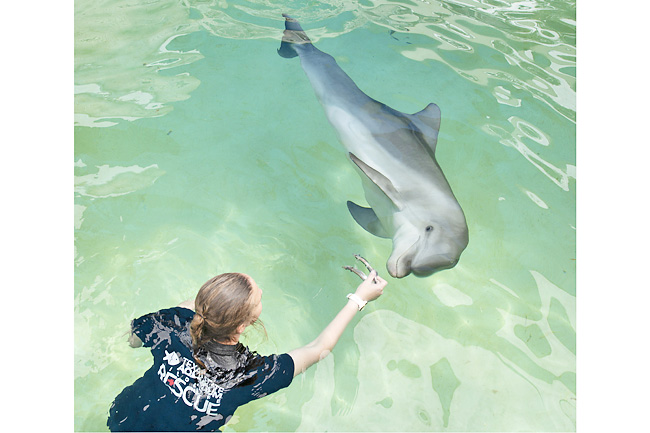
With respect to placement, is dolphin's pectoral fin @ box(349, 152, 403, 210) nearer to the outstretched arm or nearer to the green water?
the green water

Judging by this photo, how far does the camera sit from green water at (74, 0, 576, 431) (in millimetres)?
3436

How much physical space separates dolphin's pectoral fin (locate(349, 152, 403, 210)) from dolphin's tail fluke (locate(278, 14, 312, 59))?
5.96ft

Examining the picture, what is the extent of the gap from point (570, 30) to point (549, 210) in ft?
10.1

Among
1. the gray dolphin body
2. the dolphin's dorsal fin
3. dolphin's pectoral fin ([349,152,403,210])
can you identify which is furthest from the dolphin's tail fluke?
dolphin's pectoral fin ([349,152,403,210])

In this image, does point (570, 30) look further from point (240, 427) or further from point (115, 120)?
point (240, 427)

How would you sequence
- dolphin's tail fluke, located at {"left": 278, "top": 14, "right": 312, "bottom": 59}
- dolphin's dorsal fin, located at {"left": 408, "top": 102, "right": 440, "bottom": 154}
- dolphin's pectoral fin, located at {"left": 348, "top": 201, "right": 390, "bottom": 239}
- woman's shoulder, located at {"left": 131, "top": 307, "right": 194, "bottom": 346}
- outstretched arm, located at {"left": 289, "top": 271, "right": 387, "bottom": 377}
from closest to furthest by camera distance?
woman's shoulder, located at {"left": 131, "top": 307, "right": 194, "bottom": 346} → outstretched arm, located at {"left": 289, "top": 271, "right": 387, "bottom": 377} → dolphin's pectoral fin, located at {"left": 348, "top": 201, "right": 390, "bottom": 239} → dolphin's dorsal fin, located at {"left": 408, "top": 102, "right": 440, "bottom": 154} → dolphin's tail fluke, located at {"left": 278, "top": 14, "right": 312, "bottom": 59}

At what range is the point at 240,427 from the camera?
3.15 meters

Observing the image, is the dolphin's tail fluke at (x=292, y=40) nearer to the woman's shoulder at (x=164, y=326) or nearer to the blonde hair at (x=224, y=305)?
the woman's shoulder at (x=164, y=326)

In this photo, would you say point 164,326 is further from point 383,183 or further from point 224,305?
point 383,183

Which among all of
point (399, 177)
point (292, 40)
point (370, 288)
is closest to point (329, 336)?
point (370, 288)

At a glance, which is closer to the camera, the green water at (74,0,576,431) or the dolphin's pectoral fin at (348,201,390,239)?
the green water at (74,0,576,431)

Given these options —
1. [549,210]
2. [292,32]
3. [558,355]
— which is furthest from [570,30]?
[558,355]

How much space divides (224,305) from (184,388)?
506 millimetres

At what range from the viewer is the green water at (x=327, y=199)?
344 centimetres
